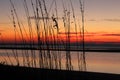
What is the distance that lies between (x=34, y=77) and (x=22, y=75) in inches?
17.8

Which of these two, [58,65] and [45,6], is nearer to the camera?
[45,6]

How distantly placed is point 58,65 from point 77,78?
437 millimetres

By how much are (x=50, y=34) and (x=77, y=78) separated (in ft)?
3.28

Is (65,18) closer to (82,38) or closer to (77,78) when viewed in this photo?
(82,38)

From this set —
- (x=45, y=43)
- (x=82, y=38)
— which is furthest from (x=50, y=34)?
(x=82, y=38)

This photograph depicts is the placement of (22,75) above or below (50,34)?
below

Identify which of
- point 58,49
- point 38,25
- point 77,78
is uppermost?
point 38,25

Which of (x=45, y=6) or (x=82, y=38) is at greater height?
(x=45, y=6)

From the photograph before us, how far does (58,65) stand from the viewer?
22.4 ft

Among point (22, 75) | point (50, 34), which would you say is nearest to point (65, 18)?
point (50, 34)

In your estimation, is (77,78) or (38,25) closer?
(38,25)

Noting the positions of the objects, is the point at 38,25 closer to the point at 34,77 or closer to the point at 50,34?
the point at 50,34

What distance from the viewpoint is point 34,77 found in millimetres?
6426

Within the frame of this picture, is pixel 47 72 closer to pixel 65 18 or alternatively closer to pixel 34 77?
pixel 34 77
